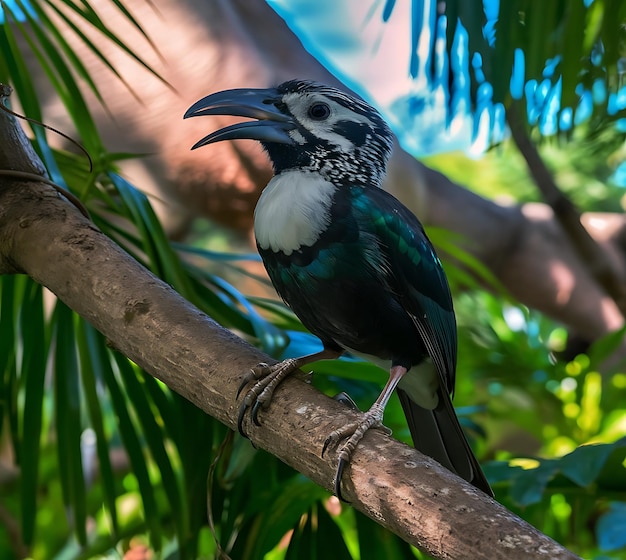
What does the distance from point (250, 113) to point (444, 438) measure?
668 millimetres

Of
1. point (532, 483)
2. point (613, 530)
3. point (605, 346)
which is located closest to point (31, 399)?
point (532, 483)

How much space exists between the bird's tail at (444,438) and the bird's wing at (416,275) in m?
0.09

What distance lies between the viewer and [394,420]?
1.75 metres

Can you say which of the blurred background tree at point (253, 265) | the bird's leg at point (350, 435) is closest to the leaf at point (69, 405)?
the blurred background tree at point (253, 265)

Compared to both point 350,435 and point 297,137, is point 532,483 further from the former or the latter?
point 297,137

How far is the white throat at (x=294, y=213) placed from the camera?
46.8 inches

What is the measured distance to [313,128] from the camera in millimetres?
1317

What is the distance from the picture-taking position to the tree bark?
2.48 ft

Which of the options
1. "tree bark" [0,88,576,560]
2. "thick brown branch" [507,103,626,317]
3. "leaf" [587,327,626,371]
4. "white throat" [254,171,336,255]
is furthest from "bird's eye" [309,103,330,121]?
"leaf" [587,327,626,371]

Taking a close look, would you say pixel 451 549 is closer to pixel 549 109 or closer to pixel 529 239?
pixel 549 109

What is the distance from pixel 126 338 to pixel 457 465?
2.05ft

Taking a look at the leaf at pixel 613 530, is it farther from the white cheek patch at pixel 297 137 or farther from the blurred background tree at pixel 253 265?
the white cheek patch at pixel 297 137

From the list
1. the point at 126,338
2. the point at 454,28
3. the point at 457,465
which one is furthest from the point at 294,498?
the point at 454,28

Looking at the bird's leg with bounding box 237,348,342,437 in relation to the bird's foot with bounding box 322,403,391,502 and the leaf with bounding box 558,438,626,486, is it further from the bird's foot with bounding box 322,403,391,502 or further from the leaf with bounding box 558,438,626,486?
the leaf with bounding box 558,438,626,486
